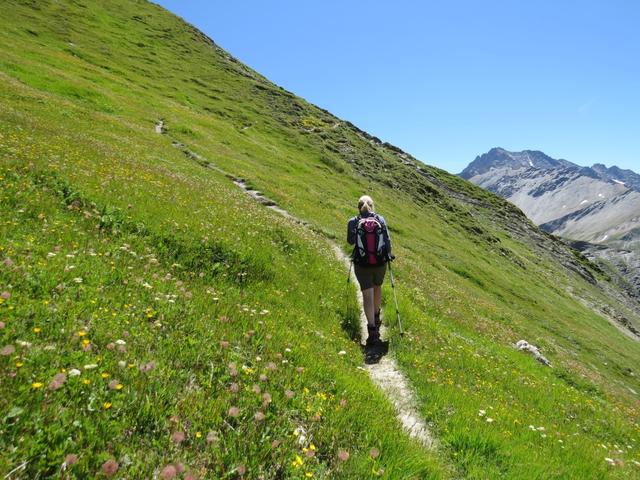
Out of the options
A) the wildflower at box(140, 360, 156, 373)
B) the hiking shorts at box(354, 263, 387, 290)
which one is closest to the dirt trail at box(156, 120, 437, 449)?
the hiking shorts at box(354, 263, 387, 290)

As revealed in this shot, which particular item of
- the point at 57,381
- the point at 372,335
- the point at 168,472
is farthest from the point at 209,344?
the point at 372,335

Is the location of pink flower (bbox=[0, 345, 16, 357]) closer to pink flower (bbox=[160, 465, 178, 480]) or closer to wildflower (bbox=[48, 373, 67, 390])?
wildflower (bbox=[48, 373, 67, 390])

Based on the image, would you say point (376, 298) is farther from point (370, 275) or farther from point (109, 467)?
point (109, 467)

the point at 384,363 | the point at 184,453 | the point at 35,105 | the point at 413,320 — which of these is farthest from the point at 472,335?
the point at 35,105

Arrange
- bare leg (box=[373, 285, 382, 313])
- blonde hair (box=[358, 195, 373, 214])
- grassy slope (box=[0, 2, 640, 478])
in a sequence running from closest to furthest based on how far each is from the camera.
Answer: grassy slope (box=[0, 2, 640, 478]) < blonde hair (box=[358, 195, 373, 214]) < bare leg (box=[373, 285, 382, 313])

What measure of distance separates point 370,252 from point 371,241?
11.7 inches

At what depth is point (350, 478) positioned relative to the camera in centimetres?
465

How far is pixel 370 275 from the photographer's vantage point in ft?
38.1

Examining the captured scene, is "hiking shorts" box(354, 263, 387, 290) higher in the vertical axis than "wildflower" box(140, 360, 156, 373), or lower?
higher

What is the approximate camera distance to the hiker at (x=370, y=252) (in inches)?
449

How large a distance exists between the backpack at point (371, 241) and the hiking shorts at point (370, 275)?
0.52ft

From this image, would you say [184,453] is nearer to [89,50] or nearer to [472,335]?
[472,335]

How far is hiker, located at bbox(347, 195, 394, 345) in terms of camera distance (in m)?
11.4

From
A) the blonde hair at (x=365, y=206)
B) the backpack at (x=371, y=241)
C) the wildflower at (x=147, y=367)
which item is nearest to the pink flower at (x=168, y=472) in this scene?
the wildflower at (x=147, y=367)
